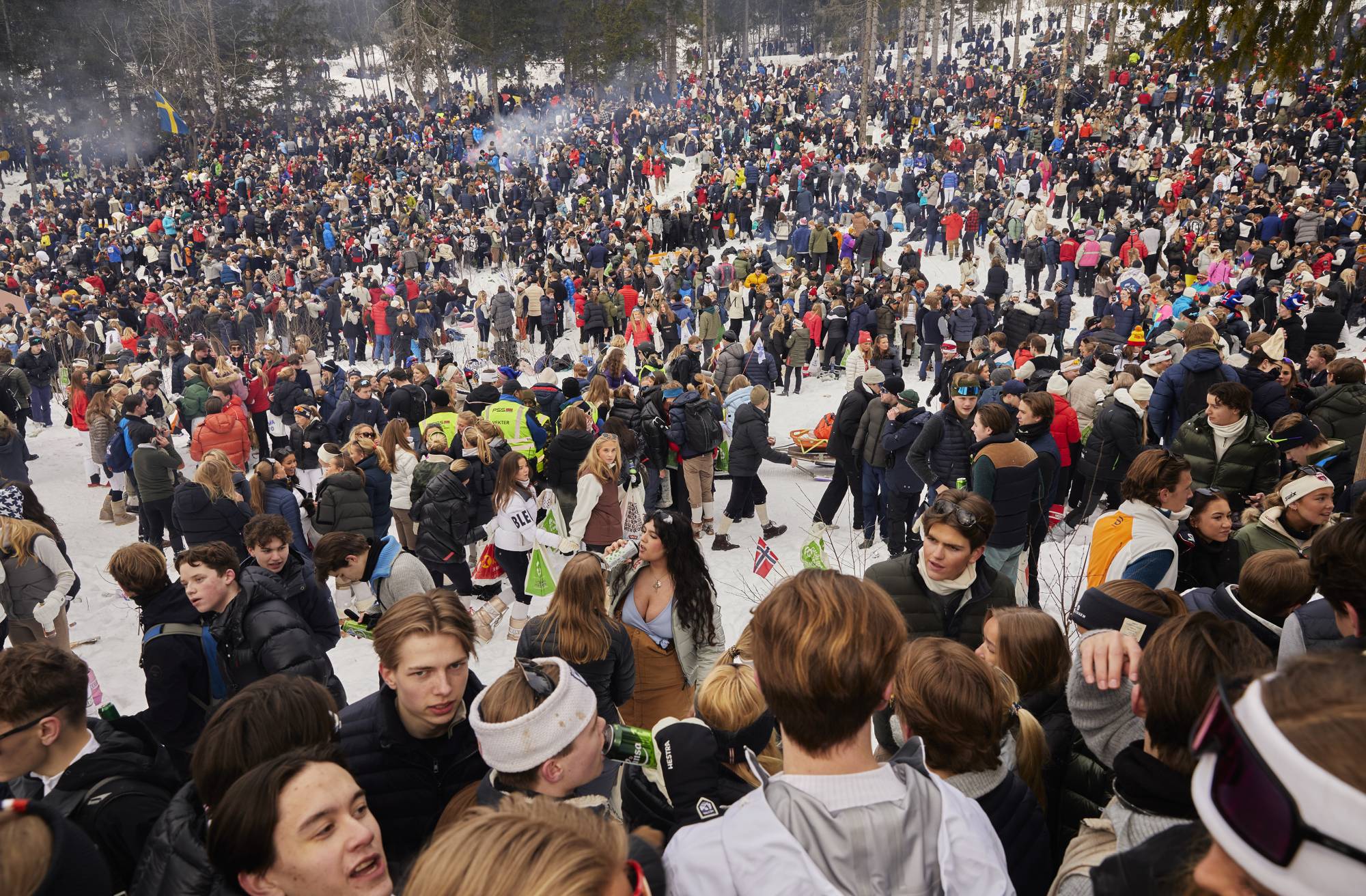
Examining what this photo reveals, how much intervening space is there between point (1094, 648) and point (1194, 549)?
2105 mm

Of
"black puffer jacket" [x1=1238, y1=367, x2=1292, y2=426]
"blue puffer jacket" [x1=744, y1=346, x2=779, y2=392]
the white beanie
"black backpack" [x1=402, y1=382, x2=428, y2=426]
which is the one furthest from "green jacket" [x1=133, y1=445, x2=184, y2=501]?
"black puffer jacket" [x1=1238, y1=367, x2=1292, y2=426]

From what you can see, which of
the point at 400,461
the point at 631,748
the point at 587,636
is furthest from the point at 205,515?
the point at 631,748

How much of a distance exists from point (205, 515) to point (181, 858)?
493 centimetres

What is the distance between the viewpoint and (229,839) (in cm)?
197

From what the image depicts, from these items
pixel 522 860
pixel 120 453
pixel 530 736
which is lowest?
pixel 120 453

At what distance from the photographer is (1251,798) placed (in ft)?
3.31

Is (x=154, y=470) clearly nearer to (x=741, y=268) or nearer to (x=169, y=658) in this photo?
(x=169, y=658)

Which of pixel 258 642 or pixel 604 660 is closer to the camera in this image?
pixel 604 660

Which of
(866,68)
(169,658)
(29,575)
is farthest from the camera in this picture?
(866,68)

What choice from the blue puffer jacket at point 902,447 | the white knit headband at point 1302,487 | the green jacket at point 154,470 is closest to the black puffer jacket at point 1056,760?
the white knit headband at point 1302,487

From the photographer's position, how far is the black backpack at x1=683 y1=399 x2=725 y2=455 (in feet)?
24.7

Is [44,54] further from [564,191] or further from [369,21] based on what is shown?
[564,191]

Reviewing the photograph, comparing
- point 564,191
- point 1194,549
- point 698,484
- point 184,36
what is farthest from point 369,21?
point 1194,549

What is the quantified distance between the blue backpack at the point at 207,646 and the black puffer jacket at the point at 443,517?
2.64 metres
